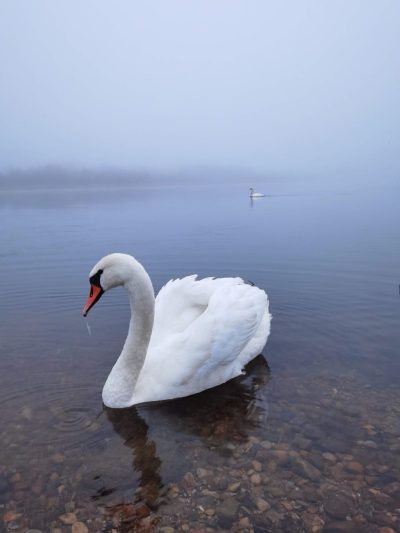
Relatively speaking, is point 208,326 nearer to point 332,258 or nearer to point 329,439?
point 329,439

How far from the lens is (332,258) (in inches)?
609

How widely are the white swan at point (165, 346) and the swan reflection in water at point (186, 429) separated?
21 cm

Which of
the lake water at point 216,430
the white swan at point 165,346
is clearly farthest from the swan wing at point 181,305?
the lake water at point 216,430

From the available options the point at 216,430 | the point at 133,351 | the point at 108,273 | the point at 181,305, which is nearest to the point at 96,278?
the point at 108,273

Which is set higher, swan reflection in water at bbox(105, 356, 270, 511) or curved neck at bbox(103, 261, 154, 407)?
curved neck at bbox(103, 261, 154, 407)

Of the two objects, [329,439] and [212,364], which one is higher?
[212,364]

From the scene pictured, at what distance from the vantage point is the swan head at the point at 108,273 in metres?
5.46

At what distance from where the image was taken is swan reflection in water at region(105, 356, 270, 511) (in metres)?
4.81

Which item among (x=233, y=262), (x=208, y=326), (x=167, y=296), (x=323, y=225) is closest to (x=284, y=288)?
(x=233, y=262)

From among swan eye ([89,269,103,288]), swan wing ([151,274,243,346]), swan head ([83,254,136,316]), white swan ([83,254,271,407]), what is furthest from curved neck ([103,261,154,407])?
swan wing ([151,274,243,346])

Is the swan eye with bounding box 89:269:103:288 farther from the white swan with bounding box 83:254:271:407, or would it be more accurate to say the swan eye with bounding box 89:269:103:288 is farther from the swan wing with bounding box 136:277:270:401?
the swan wing with bounding box 136:277:270:401

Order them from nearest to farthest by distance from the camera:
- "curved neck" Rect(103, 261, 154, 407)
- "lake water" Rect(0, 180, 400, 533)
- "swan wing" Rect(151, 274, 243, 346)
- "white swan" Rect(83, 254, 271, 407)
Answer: "lake water" Rect(0, 180, 400, 533)
"white swan" Rect(83, 254, 271, 407)
"curved neck" Rect(103, 261, 154, 407)
"swan wing" Rect(151, 274, 243, 346)

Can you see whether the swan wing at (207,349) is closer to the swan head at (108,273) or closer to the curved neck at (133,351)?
the curved neck at (133,351)

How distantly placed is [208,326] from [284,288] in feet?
20.0
